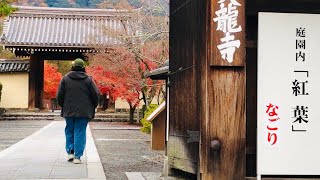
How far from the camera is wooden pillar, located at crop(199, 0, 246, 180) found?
18.6 feet

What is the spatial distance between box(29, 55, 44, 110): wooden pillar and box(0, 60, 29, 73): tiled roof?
765mm

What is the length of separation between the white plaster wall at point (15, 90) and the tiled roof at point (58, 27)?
8.21ft

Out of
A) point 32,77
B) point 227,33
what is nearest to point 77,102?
point 227,33

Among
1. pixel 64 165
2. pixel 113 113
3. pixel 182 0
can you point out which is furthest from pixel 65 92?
pixel 113 113

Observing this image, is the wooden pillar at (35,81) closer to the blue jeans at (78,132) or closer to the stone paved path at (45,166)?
the stone paved path at (45,166)

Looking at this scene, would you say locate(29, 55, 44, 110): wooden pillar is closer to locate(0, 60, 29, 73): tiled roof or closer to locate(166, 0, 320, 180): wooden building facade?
locate(0, 60, 29, 73): tiled roof

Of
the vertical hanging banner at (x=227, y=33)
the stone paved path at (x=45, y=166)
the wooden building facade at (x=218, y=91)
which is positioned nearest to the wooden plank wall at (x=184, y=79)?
the wooden building facade at (x=218, y=91)

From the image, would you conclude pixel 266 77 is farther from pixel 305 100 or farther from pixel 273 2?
pixel 273 2

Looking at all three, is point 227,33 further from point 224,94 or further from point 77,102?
point 77,102

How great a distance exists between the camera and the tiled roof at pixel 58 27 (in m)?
32.2

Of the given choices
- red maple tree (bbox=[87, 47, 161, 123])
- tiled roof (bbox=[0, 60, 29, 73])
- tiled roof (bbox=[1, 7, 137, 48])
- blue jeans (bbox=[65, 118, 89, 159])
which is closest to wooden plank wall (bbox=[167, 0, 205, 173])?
blue jeans (bbox=[65, 118, 89, 159])

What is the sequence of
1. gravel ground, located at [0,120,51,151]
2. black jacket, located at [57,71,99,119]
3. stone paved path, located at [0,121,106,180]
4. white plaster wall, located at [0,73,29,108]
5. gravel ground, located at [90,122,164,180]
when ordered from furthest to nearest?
white plaster wall, located at [0,73,29,108]
gravel ground, located at [0,120,51,151]
gravel ground, located at [90,122,164,180]
black jacket, located at [57,71,99,119]
stone paved path, located at [0,121,106,180]

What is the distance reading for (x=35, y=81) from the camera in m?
32.7

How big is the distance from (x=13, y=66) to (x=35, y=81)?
2.06 m
